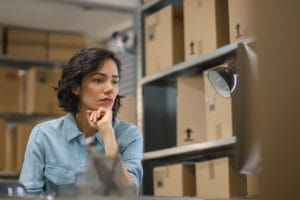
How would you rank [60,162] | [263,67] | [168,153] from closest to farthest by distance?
[263,67], [60,162], [168,153]

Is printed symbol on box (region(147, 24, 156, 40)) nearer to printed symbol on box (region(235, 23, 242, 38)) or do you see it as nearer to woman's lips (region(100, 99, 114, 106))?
printed symbol on box (region(235, 23, 242, 38))

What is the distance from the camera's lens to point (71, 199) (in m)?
0.83

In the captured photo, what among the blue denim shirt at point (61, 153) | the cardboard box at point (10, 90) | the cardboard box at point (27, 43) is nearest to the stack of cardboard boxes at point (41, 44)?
the cardboard box at point (27, 43)

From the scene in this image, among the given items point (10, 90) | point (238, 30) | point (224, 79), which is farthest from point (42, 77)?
point (224, 79)

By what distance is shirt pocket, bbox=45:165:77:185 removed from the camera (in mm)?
1645

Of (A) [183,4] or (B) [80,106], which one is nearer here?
(B) [80,106]

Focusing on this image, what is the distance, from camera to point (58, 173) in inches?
65.7

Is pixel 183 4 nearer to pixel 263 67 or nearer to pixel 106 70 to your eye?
pixel 106 70

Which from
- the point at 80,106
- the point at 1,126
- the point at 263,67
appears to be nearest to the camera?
the point at 263,67

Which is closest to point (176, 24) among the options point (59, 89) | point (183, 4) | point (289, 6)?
point (183, 4)

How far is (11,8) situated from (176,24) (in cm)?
168

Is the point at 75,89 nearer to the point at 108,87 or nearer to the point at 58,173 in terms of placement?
the point at 108,87

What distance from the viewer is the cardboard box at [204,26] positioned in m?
2.48

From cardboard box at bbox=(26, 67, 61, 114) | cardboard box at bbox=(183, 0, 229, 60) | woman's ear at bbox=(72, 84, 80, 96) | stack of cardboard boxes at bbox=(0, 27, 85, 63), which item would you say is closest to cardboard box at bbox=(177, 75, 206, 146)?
cardboard box at bbox=(183, 0, 229, 60)
